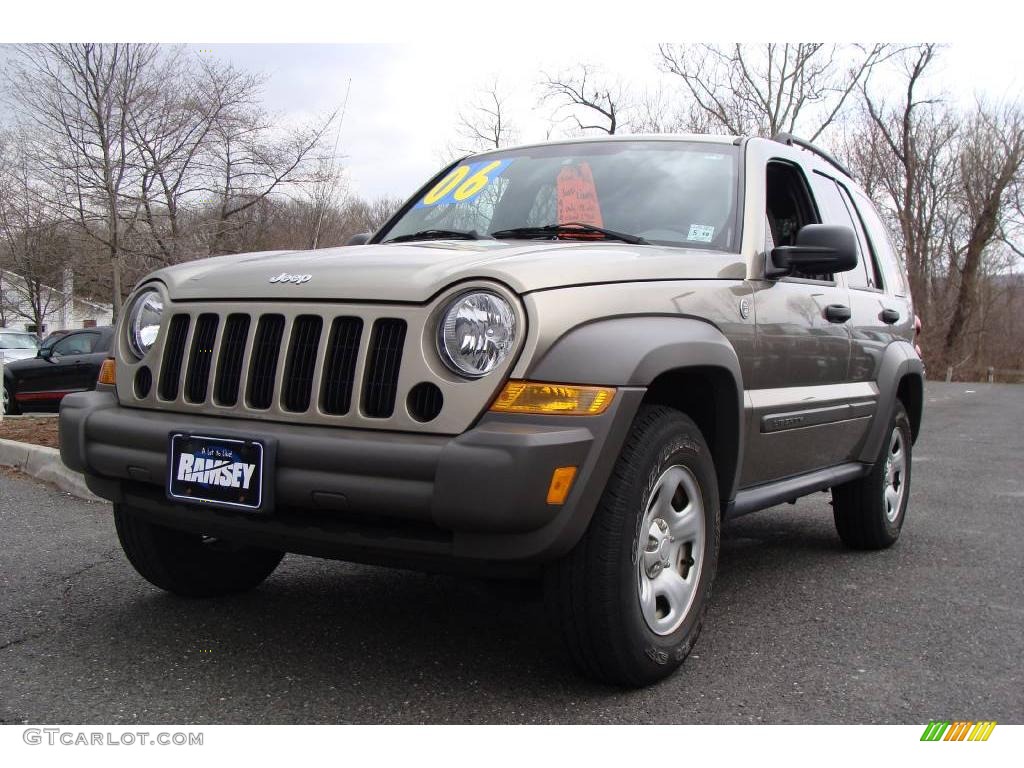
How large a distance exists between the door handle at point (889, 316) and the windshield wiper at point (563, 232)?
189 centimetres

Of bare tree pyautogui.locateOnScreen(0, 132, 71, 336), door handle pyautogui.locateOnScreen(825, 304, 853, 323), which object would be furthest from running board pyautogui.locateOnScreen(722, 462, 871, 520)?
bare tree pyautogui.locateOnScreen(0, 132, 71, 336)

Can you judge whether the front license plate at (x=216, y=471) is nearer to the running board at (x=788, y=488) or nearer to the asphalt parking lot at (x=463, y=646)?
the asphalt parking lot at (x=463, y=646)

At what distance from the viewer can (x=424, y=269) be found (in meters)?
2.78

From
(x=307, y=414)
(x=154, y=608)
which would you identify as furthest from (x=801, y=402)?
(x=154, y=608)

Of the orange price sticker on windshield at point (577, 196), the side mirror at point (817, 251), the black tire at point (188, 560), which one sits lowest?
the black tire at point (188, 560)

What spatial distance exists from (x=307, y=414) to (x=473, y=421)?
51 cm

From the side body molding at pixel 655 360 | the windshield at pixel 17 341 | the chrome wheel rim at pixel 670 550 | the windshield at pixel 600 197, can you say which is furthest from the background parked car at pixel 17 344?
the chrome wheel rim at pixel 670 550

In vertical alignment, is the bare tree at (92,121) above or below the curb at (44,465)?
above

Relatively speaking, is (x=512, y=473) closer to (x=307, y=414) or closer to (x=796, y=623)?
(x=307, y=414)

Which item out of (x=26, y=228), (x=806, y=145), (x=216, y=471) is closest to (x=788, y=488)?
(x=806, y=145)

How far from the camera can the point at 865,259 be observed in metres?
5.10

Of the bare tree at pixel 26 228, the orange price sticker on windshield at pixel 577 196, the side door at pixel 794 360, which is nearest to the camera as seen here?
the side door at pixel 794 360

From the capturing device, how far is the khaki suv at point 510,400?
2566mm

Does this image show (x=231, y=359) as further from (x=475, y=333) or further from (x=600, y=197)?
(x=600, y=197)
